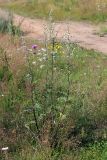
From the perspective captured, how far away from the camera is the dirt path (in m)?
13.0

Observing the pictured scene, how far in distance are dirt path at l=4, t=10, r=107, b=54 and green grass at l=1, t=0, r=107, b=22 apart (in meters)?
0.80

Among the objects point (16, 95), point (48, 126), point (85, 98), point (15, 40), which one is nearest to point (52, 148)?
point (48, 126)

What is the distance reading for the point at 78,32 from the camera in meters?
15.1

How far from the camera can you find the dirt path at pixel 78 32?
1300 centimetres

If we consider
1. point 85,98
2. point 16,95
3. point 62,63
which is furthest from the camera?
point 62,63

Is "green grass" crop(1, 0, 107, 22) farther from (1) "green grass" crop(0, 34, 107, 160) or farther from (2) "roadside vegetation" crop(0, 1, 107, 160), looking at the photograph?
(2) "roadside vegetation" crop(0, 1, 107, 160)

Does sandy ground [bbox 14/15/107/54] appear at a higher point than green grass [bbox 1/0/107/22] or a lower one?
lower

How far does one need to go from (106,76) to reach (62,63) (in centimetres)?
130

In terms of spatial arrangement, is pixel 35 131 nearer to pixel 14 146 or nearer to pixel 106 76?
pixel 14 146

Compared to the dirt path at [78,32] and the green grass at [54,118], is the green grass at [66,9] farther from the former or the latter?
the green grass at [54,118]

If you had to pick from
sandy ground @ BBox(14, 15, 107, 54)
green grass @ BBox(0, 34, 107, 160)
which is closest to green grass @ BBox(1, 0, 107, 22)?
sandy ground @ BBox(14, 15, 107, 54)

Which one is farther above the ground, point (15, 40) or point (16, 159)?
point (15, 40)

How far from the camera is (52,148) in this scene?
5.77 metres

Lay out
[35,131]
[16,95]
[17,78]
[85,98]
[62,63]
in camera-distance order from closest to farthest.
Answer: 1. [35,131]
2. [85,98]
3. [16,95]
4. [17,78]
5. [62,63]
